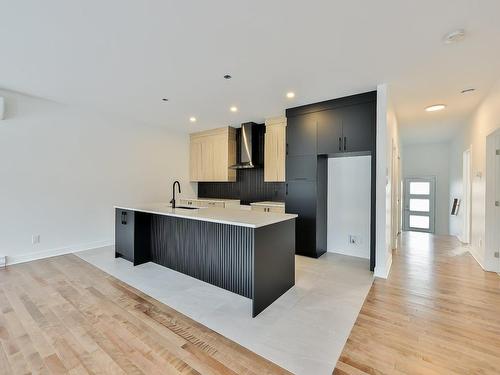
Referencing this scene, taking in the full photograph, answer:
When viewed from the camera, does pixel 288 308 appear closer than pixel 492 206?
Yes

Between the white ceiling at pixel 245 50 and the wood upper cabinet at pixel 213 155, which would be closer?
the white ceiling at pixel 245 50

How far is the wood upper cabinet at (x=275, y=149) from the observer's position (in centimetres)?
482

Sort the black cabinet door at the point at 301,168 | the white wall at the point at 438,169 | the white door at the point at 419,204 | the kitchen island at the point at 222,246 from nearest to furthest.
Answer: the kitchen island at the point at 222,246 → the black cabinet door at the point at 301,168 → the white wall at the point at 438,169 → the white door at the point at 419,204

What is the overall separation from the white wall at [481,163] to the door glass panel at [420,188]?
2996 mm

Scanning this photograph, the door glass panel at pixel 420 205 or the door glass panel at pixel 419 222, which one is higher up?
the door glass panel at pixel 420 205

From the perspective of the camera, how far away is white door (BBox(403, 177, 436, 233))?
763cm

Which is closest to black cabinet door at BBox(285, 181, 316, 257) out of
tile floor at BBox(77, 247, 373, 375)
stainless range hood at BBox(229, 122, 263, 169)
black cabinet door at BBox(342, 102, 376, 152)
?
tile floor at BBox(77, 247, 373, 375)

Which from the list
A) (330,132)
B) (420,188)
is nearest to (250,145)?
(330,132)

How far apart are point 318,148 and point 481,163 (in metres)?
2.62

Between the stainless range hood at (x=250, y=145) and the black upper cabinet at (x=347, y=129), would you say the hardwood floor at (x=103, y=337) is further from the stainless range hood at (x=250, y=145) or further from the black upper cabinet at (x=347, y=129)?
the stainless range hood at (x=250, y=145)

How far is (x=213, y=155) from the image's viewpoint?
595 centimetres

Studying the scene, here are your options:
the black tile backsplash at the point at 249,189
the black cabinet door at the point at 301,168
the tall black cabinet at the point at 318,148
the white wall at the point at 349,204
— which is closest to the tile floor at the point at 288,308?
the white wall at the point at 349,204

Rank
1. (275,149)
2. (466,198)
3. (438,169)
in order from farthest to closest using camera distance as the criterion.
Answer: (438,169) < (466,198) < (275,149)

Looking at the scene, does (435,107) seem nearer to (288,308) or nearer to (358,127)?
(358,127)
